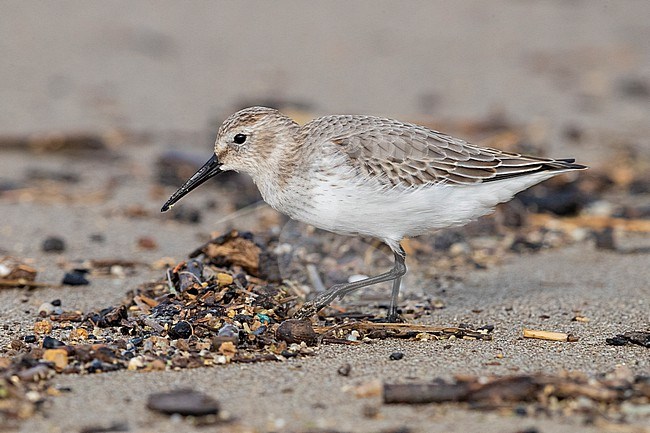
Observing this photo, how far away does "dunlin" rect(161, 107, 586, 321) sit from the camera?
5359 millimetres

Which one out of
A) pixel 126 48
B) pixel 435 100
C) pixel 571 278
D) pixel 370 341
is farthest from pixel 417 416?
pixel 126 48

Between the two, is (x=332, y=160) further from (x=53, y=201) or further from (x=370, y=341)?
(x=53, y=201)

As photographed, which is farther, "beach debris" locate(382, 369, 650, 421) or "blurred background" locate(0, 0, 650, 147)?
"blurred background" locate(0, 0, 650, 147)

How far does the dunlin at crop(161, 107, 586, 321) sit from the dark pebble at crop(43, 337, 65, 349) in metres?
1.40

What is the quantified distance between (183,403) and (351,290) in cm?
199

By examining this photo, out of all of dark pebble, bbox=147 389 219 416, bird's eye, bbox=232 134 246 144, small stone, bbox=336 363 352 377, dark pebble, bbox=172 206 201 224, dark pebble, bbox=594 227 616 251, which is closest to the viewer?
dark pebble, bbox=147 389 219 416

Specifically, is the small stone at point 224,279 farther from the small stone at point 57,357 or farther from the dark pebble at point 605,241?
the dark pebble at point 605,241

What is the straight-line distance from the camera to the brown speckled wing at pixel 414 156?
5.45 meters

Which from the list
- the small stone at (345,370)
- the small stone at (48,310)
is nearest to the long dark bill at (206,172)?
the small stone at (48,310)

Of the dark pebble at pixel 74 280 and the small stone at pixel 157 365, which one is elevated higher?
the dark pebble at pixel 74 280

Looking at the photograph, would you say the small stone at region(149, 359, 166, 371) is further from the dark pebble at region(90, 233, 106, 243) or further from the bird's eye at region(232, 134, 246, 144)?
the dark pebble at region(90, 233, 106, 243)

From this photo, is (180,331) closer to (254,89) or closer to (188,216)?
(188,216)

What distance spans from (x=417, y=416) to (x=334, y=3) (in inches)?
388

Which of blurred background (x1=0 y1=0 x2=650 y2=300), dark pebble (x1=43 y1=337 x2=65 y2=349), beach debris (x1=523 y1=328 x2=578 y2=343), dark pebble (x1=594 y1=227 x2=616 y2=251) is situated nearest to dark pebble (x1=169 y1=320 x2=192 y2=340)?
dark pebble (x1=43 y1=337 x2=65 y2=349)
